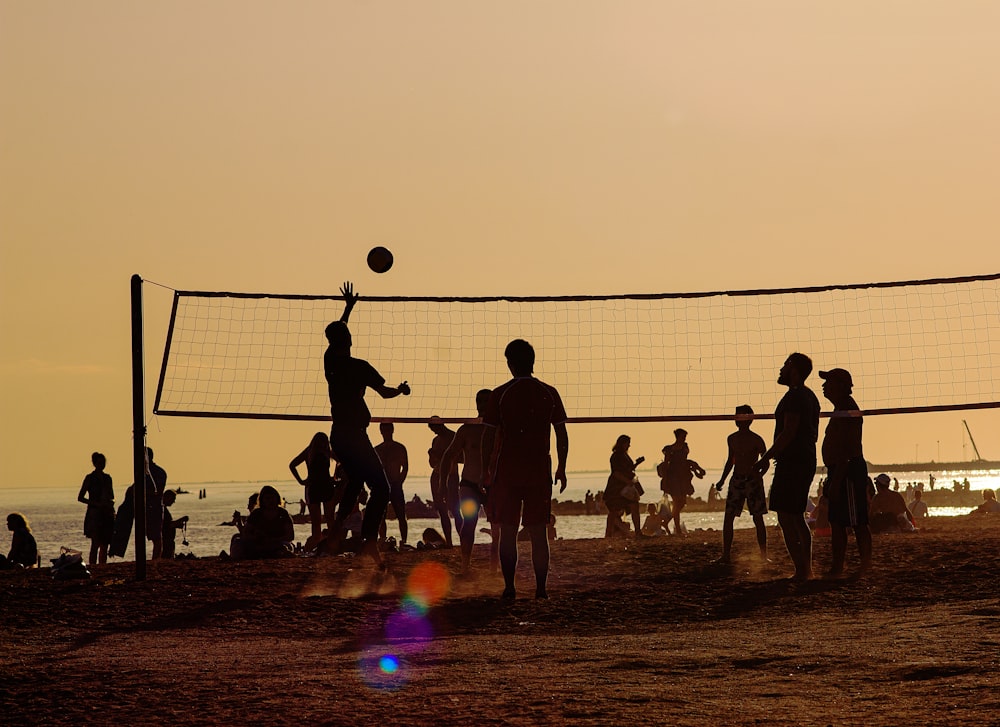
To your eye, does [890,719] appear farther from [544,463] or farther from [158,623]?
[158,623]

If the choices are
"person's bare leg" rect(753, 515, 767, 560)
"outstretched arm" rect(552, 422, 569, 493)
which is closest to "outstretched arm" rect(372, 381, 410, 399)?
"outstretched arm" rect(552, 422, 569, 493)

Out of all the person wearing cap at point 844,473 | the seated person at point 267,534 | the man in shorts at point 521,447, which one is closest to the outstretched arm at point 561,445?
the man in shorts at point 521,447

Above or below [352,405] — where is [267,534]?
below

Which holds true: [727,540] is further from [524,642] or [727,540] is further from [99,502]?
[99,502]

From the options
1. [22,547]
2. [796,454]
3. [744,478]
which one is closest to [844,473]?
[796,454]

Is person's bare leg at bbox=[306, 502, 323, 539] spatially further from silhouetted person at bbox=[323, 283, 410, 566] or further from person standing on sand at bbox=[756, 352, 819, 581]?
person standing on sand at bbox=[756, 352, 819, 581]

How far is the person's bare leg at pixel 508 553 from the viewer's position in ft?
32.0

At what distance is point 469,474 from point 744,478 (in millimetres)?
2445

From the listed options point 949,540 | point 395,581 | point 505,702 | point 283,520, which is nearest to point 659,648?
point 505,702

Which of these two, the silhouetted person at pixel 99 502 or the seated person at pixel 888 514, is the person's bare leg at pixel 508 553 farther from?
the seated person at pixel 888 514

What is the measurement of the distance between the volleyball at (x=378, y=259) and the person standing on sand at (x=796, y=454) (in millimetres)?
3839

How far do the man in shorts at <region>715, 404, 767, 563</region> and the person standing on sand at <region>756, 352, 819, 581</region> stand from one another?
3.38 ft

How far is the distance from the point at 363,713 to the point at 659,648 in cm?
233

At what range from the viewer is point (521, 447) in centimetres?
973
